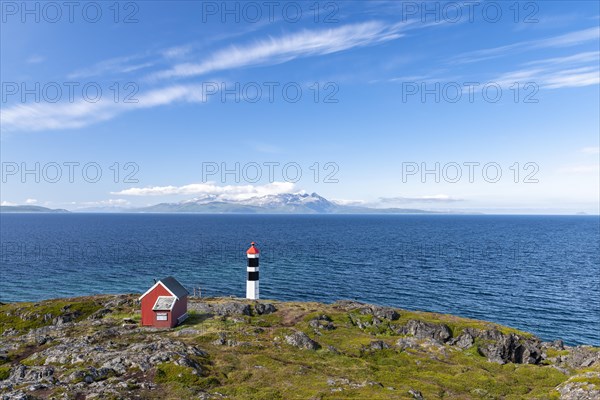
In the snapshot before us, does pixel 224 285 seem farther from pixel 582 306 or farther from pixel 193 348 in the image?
pixel 582 306

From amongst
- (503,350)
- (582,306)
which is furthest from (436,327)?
(582,306)

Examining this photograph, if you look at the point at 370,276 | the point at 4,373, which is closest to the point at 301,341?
the point at 4,373

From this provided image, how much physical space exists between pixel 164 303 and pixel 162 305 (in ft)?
1.20

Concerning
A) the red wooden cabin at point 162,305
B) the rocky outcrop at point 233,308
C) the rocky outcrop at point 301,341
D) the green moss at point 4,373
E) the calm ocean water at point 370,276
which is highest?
the red wooden cabin at point 162,305

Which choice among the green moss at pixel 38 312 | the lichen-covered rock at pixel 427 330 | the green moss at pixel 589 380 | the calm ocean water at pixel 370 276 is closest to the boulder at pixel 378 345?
the lichen-covered rock at pixel 427 330

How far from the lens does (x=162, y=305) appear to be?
168 ft

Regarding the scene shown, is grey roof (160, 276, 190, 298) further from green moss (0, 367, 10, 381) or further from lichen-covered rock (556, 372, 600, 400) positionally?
lichen-covered rock (556, 372, 600, 400)

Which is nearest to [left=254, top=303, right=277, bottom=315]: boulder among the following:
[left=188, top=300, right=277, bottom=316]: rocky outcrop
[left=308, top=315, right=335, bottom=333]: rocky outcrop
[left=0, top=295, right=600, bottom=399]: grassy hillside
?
[left=188, top=300, right=277, bottom=316]: rocky outcrop

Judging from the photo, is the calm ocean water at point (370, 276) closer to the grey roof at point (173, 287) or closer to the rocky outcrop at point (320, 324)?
the rocky outcrop at point (320, 324)

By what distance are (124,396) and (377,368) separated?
25.6 m

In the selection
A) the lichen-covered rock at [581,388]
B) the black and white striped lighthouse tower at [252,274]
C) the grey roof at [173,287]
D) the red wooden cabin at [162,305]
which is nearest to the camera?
the lichen-covered rock at [581,388]

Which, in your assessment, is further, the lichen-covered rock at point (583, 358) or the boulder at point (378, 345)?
the boulder at point (378, 345)

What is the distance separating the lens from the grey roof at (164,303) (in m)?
50.9

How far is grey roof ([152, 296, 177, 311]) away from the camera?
50875mm
